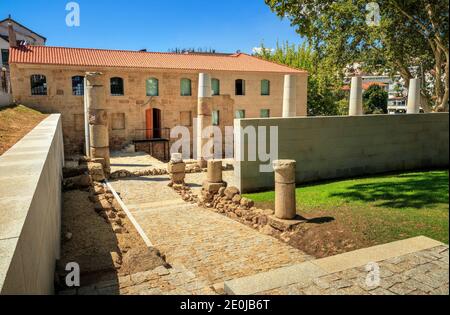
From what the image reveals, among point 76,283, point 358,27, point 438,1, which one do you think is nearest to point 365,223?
point 76,283

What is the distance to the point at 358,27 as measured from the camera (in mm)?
19453

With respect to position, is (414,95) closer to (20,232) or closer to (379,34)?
(379,34)

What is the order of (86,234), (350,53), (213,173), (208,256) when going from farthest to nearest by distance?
1. (350,53)
2. (213,173)
3. (86,234)
4. (208,256)

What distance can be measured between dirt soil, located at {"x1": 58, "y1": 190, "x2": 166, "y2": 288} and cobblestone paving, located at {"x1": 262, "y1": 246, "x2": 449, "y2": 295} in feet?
9.14

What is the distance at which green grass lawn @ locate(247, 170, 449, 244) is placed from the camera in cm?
722

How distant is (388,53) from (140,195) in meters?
15.3

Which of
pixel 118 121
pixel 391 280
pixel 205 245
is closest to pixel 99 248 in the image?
pixel 205 245

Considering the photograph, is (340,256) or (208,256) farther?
(208,256)

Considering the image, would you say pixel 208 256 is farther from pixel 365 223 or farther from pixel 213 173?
pixel 213 173

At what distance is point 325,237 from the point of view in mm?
7500

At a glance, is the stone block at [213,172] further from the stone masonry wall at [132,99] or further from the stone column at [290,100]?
the stone masonry wall at [132,99]

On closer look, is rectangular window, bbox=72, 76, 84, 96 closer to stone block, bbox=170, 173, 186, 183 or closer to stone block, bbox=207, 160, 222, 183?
stone block, bbox=170, 173, 186, 183

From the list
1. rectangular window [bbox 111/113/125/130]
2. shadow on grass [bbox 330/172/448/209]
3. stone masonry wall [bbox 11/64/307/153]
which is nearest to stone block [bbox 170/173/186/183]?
shadow on grass [bbox 330/172/448/209]

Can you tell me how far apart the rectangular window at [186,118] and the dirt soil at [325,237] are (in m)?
22.7
